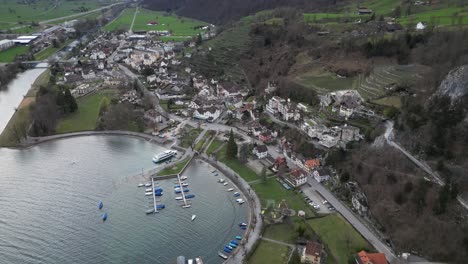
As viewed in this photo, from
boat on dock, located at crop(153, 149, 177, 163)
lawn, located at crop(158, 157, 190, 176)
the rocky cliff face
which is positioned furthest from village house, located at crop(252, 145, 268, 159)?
the rocky cliff face

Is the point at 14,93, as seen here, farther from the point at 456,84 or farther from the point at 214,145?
the point at 456,84

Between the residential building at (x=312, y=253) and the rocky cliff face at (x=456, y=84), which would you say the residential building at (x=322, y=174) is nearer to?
the residential building at (x=312, y=253)

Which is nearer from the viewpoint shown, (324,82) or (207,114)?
(324,82)

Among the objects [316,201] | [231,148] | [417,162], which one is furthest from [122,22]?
[417,162]

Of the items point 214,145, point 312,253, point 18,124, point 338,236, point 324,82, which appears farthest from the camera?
point 324,82

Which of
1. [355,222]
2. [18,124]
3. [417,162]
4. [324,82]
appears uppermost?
[324,82]

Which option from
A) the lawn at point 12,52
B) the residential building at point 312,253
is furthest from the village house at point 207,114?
the lawn at point 12,52

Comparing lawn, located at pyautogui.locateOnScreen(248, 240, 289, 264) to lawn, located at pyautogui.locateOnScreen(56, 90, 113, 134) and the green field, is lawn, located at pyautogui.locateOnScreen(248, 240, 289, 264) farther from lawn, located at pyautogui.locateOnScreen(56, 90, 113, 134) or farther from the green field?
the green field
